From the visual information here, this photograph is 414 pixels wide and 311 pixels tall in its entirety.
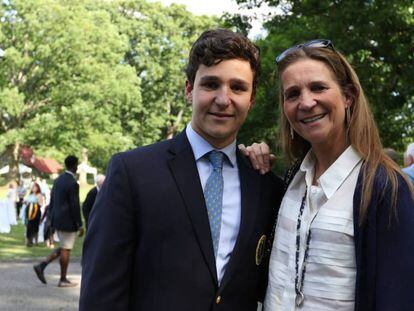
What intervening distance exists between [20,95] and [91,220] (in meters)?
31.4

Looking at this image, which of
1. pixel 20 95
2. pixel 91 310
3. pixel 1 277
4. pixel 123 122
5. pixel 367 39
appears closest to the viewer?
pixel 91 310

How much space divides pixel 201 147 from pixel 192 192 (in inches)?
10.3

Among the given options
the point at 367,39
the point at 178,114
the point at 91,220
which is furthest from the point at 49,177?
the point at 91,220

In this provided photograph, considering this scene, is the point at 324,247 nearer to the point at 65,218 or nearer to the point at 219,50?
the point at 219,50

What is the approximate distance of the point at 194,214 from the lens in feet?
8.77

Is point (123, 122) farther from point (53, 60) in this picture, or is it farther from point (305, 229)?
point (305, 229)

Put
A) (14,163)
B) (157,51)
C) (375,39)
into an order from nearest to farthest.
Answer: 1. (375,39)
2. (14,163)
3. (157,51)

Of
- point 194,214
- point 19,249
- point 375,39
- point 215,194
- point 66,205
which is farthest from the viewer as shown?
point 19,249

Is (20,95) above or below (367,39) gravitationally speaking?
above

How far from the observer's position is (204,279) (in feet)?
8.64

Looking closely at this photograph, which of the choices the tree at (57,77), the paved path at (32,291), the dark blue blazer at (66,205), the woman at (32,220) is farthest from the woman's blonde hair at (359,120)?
the tree at (57,77)

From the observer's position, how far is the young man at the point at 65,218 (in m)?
9.78

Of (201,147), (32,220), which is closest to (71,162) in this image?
(32,220)

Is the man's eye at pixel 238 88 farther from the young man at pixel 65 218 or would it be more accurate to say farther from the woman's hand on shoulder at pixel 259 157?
the young man at pixel 65 218
